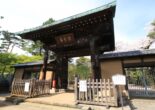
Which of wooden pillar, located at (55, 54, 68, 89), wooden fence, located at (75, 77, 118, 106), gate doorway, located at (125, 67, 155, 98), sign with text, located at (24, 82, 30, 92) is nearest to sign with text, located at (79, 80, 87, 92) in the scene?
wooden fence, located at (75, 77, 118, 106)

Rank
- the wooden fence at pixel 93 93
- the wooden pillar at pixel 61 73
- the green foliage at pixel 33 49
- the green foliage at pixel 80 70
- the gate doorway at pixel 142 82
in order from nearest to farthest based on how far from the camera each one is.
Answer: the wooden fence at pixel 93 93 < the gate doorway at pixel 142 82 < the wooden pillar at pixel 61 73 < the green foliage at pixel 80 70 < the green foliage at pixel 33 49

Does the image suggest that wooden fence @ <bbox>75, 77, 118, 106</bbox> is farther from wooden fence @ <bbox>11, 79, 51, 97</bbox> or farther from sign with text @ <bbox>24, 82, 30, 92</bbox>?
sign with text @ <bbox>24, 82, 30, 92</bbox>

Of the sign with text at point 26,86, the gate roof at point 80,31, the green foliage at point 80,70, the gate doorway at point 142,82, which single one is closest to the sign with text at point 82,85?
the gate roof at point 80,31

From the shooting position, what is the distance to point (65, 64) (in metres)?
12.2

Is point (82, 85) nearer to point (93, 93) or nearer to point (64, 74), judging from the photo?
point (93, 93)

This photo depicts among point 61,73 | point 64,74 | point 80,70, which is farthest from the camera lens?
point 80,70

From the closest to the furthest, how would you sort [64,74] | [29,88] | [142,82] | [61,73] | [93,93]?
[93,93]
[29,88]
[142,82]
[61,73]
[64,74]

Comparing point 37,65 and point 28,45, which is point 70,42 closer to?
point 37,65

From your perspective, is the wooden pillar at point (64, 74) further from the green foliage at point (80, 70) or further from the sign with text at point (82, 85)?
the green foliage at point (80, 70)

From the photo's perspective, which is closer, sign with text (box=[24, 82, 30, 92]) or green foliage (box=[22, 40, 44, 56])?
sign with text (box=[24, 82, 30, 92])

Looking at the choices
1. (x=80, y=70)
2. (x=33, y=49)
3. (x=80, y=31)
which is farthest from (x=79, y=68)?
(x=80, y=31)

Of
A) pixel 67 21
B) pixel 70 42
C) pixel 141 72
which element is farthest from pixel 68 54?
pixel 141 72

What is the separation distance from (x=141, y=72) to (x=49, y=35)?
808cm

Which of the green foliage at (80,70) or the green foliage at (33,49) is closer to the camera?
the green foliage at (80,70)
